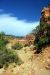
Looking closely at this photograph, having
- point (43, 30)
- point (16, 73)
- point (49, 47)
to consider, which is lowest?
point (16, 73)

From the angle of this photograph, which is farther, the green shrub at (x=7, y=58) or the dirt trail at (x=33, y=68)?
the green shrub at (x=7, y=58)

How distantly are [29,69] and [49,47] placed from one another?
4919mm

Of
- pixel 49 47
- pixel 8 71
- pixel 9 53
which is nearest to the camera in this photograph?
pixel 8 71

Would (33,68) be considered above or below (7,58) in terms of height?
below

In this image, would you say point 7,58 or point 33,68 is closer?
point 33,68

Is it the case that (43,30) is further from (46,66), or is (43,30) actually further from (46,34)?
(46,66)

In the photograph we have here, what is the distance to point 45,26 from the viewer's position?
3117cm

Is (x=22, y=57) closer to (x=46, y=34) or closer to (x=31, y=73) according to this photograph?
(x=46, y=34)

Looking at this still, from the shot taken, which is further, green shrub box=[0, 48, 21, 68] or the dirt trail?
green shrub box=[0, 48, 21, 68]

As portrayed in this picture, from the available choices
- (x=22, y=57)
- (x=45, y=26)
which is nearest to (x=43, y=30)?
(x=45, y=26)

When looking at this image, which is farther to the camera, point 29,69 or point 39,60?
point 39,60

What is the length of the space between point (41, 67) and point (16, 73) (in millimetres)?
2626

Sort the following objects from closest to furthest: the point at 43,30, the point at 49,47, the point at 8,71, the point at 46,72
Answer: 1. the point at 46,72
2. the point at 8,71
3. the point at 49,47
4. the point at 43,30

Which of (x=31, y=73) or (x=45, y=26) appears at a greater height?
(x=45, y=26)
